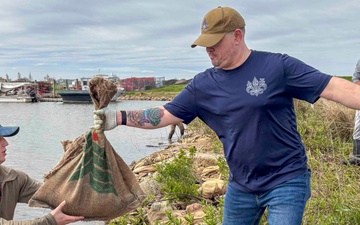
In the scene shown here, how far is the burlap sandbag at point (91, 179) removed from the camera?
136 inches

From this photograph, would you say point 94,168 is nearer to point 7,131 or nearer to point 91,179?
point 91,179

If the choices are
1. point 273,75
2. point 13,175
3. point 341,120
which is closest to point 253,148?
point 273,75

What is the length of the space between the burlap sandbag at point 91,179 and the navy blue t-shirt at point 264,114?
813 mm

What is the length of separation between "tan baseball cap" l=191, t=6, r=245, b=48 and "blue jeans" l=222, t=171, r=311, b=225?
107 centimetres

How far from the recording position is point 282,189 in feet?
10.7

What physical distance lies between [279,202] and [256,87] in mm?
774

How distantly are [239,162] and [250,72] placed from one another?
622 mm

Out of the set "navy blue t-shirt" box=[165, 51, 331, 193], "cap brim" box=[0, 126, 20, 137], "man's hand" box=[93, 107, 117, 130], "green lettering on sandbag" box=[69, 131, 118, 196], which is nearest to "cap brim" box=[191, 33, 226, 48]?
"navy blue t-shirt" box=[165, 51, 331, 193]

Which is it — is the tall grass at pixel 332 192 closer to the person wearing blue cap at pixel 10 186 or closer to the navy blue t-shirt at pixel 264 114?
the navy blue t-shirt at pixel 264 114

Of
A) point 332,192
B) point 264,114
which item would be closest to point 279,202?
point 264,114

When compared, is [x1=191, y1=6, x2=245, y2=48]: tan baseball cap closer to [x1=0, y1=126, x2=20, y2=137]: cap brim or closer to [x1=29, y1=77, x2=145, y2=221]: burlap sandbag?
[x1=29, y1=77, x2=145, y2=221]: burlap sandbag

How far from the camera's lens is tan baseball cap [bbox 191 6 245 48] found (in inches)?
133

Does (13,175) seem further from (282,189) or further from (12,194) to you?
Result: (282,189)

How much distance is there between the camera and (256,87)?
3289mm
